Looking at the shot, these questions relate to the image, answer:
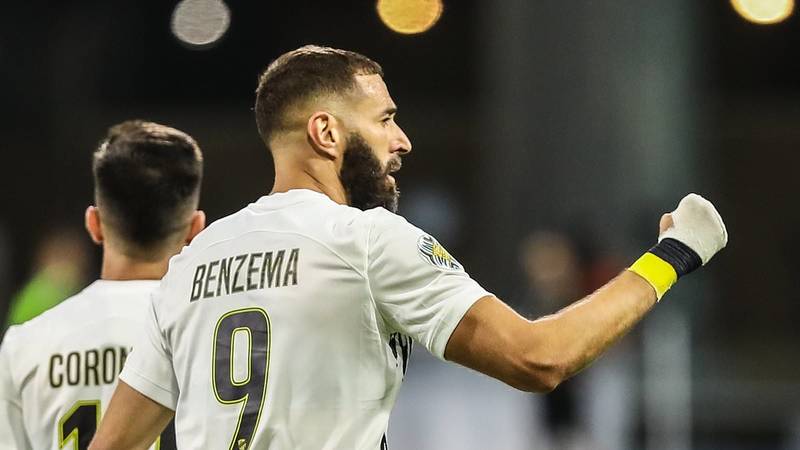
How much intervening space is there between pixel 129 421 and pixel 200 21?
72.7ft

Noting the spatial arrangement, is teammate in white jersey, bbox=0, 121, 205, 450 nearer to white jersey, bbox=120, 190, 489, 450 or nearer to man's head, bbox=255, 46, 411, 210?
white jersey, bbox=120, 190, 489, 450

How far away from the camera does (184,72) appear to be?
2681 centimetres

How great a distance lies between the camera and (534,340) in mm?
3234

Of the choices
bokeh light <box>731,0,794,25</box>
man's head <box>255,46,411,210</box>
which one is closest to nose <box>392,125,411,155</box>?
man's head <box>255,46,411,210</box>

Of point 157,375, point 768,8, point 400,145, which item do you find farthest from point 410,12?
point 157,375

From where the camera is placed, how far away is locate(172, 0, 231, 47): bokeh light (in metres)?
24.7

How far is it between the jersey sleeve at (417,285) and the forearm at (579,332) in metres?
0.18

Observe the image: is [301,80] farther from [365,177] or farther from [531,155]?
[531,155]

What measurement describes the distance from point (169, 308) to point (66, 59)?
22.2 meters

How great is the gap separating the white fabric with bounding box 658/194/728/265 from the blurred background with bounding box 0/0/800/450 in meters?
7.41

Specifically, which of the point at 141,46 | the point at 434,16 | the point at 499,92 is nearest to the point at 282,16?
the point at 141,46

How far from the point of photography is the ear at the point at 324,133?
12.0 ft

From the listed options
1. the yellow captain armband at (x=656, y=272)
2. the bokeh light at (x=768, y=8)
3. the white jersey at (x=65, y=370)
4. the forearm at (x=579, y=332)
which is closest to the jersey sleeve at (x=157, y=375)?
the white jersey at (x=65, y=370)

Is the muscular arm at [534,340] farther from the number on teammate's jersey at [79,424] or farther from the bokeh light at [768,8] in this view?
the bokeh light at [768,8]
